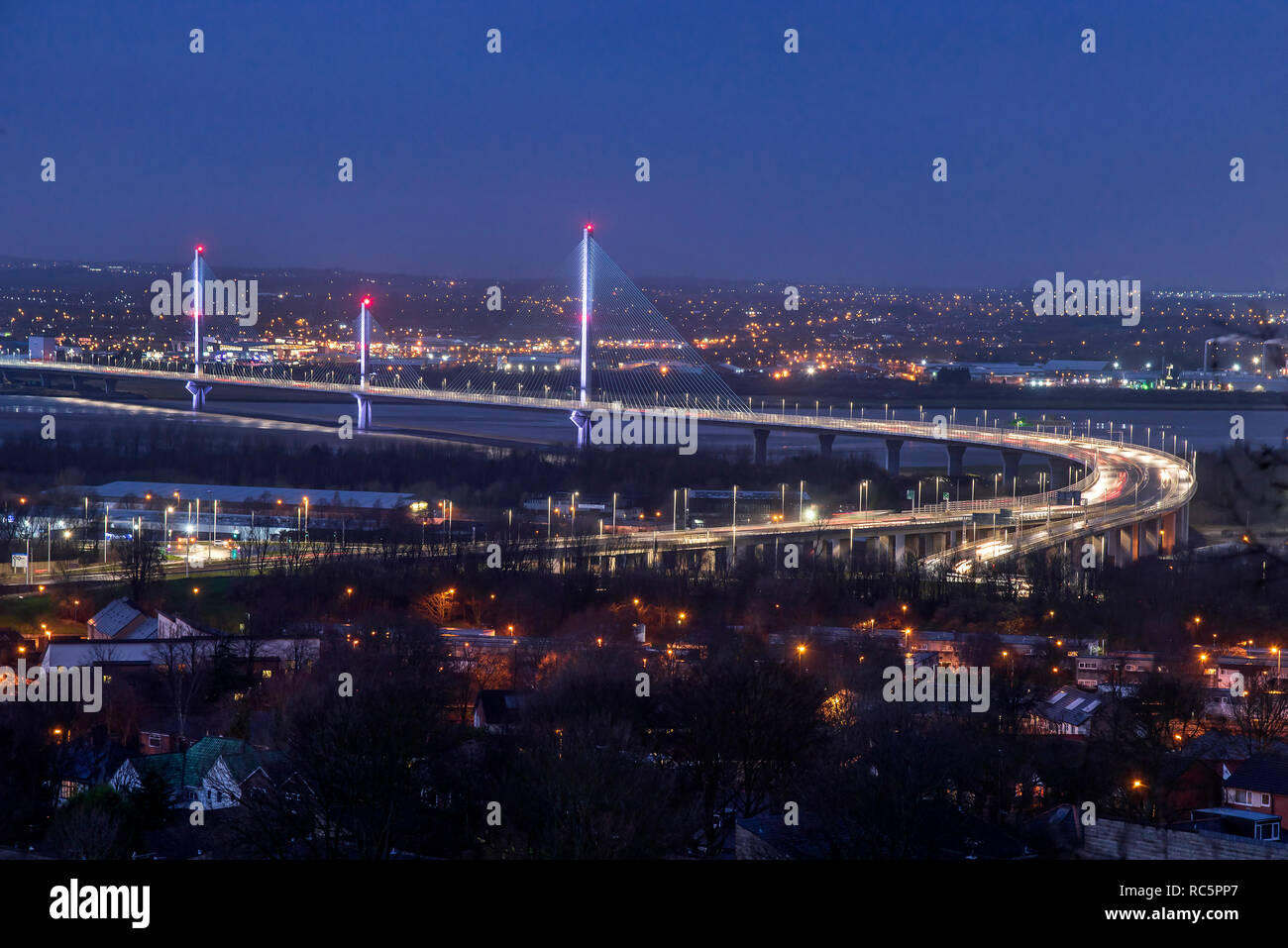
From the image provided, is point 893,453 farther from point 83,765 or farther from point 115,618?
point 83,765

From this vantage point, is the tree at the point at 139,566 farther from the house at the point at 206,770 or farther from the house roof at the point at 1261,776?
the house roof at the point at 1261,776

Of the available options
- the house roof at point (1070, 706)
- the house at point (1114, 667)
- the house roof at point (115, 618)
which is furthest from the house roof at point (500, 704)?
the house roof at point (115, 618)

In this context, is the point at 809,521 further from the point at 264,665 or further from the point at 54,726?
the point at 54,726

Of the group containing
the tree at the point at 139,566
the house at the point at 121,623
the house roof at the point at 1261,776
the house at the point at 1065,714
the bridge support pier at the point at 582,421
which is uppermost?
the bridge support pier at the point at 582,421

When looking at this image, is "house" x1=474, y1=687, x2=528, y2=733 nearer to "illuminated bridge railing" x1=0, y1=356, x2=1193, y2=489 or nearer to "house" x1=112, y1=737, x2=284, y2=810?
"house" x1=112, y1=737, x2=284, y2=810

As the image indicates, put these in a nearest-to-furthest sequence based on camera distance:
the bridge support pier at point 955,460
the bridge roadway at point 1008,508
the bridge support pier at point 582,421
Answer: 1. the bridge roadway at point 1008,508
2. the bridge support pier at point 955,460
3. the bridge support pier at point 582,421

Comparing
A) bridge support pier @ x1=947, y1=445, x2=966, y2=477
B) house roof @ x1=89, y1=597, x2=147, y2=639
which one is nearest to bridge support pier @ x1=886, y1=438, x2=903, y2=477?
bridge support pier @ x1=947, y1=445, x2=966, y2=477

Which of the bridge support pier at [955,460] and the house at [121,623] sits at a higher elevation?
the bridge support pier at [955,460]
